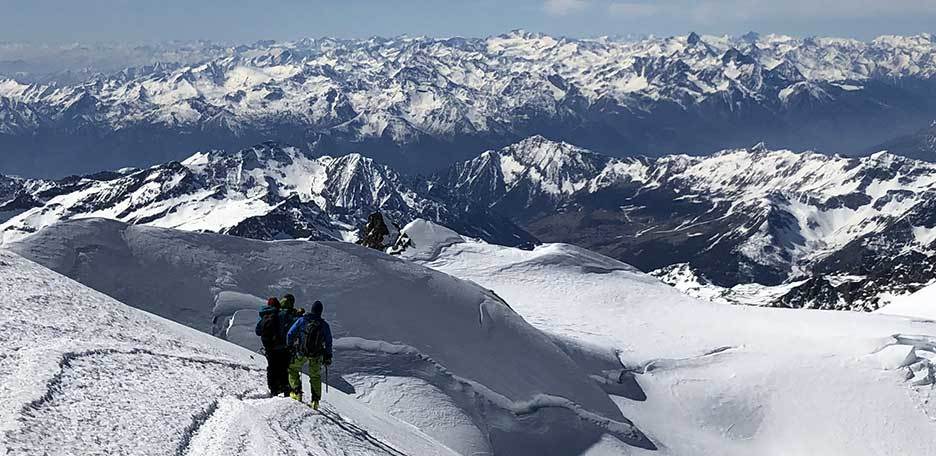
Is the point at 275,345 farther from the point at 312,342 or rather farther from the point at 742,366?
the point at 742,366

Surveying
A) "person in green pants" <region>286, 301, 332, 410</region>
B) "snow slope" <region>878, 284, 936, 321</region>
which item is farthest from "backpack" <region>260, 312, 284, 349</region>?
"snow slope" <region>878, 284, 936, 321</region>

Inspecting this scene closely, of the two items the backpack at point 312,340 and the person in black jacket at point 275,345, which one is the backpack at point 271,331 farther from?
the backpack at point 312,340

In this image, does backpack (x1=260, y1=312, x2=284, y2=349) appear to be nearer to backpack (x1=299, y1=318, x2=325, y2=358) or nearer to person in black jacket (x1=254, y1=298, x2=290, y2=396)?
person in black jacket (x1=254, y1=298, x2=290, y2=396)

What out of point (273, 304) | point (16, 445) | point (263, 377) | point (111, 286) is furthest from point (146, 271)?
point (16, 445)

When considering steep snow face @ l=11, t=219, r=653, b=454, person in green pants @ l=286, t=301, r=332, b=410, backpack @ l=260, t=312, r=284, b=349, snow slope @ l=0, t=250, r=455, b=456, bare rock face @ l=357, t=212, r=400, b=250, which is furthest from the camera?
bare rock face @ l=357, t=212, r=400, b=250

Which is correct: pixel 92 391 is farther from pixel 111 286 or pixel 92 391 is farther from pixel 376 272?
pixel 376 272

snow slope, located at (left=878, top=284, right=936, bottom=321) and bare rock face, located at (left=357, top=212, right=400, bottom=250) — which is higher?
bare rock face, located at (left=357, top=212, right=400, bottom=250)

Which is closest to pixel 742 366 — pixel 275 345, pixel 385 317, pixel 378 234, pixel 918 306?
pixel 385 317
